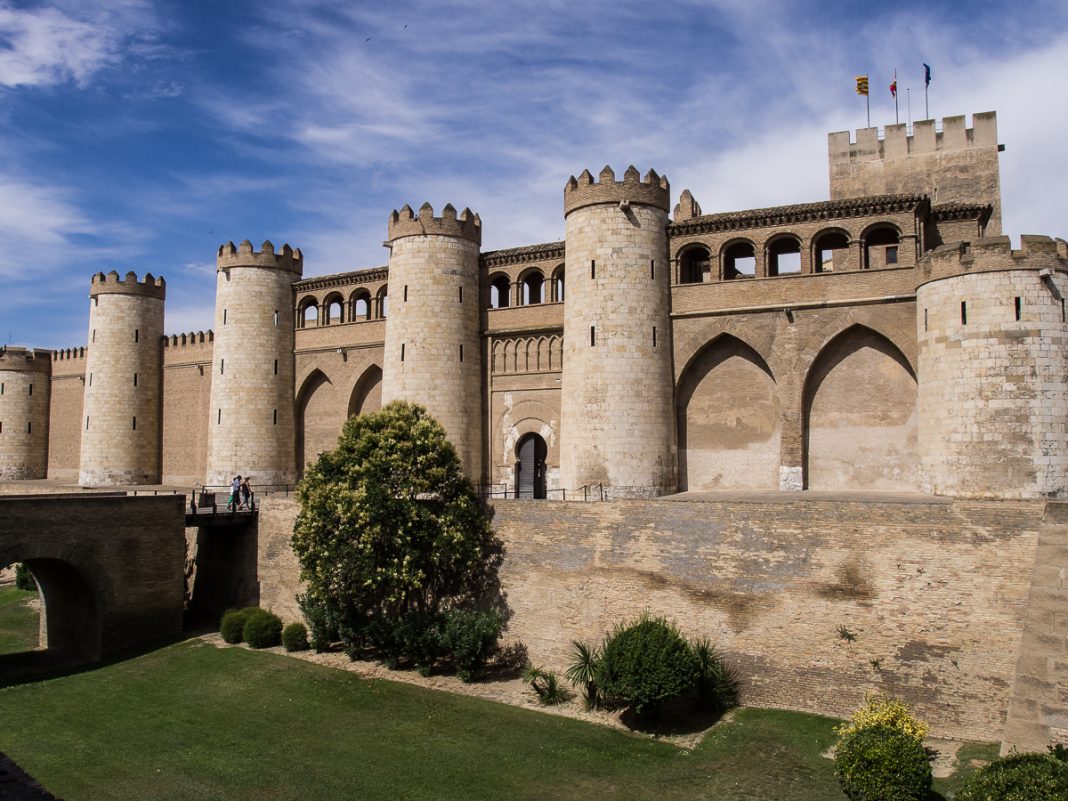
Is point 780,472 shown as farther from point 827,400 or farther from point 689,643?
point 689,643

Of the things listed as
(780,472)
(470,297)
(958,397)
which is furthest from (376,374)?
(958,397)

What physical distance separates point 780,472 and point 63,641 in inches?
836

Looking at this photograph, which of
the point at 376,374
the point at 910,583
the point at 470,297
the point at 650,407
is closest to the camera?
the point at 910,583

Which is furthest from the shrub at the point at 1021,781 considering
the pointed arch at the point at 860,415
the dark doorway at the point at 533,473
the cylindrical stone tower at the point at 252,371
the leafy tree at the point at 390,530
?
the cylindrical stone tower at the point at 252,371

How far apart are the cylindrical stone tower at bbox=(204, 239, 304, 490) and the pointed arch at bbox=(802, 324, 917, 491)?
777 inches

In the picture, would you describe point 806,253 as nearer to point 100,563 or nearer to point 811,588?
point 811,588

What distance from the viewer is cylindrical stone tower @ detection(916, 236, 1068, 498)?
20391mm

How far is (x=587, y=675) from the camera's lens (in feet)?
64.2

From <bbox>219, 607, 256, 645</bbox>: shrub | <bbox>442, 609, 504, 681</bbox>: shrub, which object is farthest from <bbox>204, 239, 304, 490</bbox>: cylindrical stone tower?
<bbox>442, 609, 504, 681</bbox>: shrub

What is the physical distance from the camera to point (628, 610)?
816 inches

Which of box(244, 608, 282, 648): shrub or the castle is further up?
the castle

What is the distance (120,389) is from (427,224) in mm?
18785

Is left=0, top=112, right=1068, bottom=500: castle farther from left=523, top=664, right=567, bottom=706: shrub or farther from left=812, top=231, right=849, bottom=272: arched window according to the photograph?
left=523, top=664, right=567, bottom=706: shrub

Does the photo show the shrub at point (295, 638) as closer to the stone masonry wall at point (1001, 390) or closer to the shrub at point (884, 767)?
the shrub at point (884, 767)
